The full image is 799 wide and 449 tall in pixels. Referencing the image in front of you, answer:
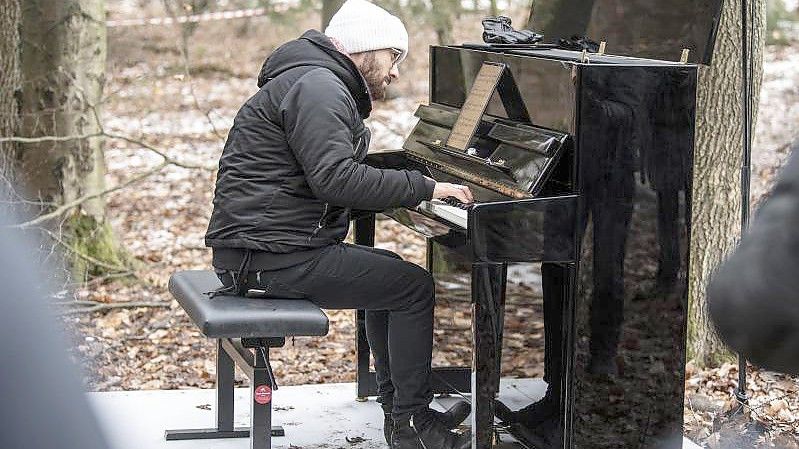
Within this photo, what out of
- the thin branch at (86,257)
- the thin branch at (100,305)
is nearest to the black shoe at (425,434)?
the thin branch at (100,305)

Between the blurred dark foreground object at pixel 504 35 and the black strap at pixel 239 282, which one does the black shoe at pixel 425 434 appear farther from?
the blurred dark foreground object at pixel 504 35

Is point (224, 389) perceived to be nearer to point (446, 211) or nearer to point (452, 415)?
point (452, 415)

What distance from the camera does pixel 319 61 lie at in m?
3.81

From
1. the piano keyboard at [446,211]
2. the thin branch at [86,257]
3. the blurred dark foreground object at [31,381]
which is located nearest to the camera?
the blurred dark foreground object at [31,381]

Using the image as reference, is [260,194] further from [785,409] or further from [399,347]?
[785,409]

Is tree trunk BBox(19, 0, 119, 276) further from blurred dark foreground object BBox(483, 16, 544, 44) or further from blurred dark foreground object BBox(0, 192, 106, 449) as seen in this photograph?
blurred dark foreground object BBox(0, 192, 106, 449)

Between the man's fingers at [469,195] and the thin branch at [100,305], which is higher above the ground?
the man's fingers at [469,195]

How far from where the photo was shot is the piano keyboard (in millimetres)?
3443

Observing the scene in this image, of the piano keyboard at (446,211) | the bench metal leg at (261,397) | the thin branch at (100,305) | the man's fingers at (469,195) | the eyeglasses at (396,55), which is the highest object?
the eyeglasses at (396,55)

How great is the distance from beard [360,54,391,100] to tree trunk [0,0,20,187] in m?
3.33

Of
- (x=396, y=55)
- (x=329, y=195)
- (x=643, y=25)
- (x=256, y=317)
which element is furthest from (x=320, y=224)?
(x=643, y=25)

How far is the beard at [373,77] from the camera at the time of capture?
391 centimetres

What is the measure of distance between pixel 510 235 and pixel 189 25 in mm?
8199

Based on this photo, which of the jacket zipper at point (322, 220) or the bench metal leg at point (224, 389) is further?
the bench metal leg at point (224, 389)
